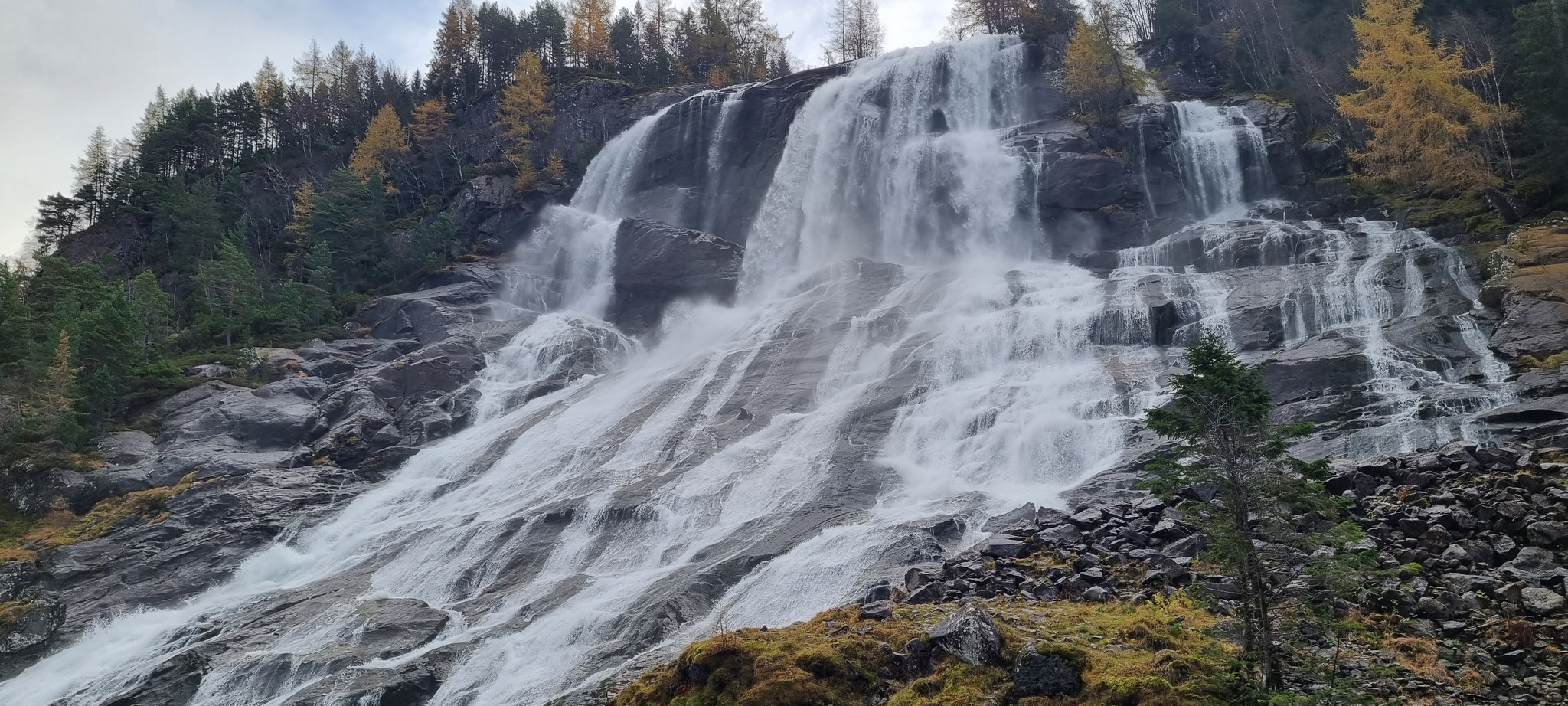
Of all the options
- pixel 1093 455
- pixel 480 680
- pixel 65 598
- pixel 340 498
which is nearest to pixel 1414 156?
pixel 1093 455

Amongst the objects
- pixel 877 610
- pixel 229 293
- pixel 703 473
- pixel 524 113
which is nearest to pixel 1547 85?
pixel 703 473

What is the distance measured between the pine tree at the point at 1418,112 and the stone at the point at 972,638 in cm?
3465

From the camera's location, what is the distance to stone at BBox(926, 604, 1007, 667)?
11.1 meters

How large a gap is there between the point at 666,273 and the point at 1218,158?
30.5 metres

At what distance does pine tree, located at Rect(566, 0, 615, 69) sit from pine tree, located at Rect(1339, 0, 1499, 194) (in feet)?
192

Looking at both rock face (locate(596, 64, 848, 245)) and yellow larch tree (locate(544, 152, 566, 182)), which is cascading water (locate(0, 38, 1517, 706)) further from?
yellow larch tree (locate(544, 152, 566, 182))

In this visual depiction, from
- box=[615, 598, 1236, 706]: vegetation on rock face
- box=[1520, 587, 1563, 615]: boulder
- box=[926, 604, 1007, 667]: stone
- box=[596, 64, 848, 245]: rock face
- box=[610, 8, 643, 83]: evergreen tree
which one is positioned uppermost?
box=[610, 8, 643, 83]: evergreen tree

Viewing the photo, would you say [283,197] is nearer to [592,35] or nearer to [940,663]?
[592,35]

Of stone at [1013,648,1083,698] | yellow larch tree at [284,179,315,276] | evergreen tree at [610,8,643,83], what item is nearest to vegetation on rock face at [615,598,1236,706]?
stone at [1013,648,1083,698]

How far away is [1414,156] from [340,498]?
44.9 meters

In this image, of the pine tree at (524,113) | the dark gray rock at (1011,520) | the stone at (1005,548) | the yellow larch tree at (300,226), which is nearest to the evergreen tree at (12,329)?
the yellow larch tree at (300,226)

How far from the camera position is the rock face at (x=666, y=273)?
4903cm

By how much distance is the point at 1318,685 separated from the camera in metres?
9.71

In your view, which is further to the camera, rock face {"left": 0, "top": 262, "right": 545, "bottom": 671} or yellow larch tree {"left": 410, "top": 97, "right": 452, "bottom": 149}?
yellow larch tree {"left": 410, "top": 97, "right": 452, "bottom": 149}
